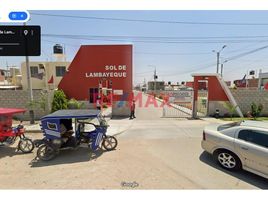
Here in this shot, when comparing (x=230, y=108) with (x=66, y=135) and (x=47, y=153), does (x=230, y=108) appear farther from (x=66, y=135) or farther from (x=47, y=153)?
(x=47, y=153)

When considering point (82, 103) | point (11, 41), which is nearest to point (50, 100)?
point (82, 103)

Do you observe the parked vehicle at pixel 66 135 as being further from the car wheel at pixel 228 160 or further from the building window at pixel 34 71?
the building window at pixel 34 71

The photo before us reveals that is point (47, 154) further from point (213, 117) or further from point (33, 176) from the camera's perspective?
point (213, 117)

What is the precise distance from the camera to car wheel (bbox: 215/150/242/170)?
4.81 meters

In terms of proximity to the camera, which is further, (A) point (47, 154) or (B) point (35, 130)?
(B) point (35, 130)

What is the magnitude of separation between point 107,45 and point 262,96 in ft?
40.4

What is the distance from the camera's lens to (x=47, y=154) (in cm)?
564

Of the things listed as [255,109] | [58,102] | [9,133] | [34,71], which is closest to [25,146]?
[9,133]

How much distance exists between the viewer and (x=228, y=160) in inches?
194

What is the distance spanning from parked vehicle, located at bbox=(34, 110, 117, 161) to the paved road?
31cm

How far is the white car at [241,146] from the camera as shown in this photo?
4.36 meters

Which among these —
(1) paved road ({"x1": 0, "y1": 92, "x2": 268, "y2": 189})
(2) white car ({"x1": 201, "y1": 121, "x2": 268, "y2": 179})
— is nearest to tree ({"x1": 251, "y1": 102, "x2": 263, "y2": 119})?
(1) paved road ({"x1": 0, "y1": 92, "x2": 268, "y2": 189})

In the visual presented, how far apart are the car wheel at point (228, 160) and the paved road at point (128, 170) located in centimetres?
18

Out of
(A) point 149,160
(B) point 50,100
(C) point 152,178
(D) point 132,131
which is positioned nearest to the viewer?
(C) point 152,178
